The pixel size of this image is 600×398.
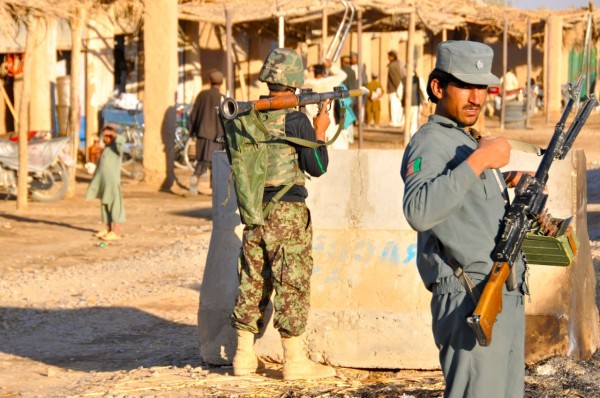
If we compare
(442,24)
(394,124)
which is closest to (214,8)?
(442,24)

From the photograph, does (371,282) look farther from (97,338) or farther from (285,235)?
(97,338)

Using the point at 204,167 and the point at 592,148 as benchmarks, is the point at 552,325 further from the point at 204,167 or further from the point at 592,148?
the point at 592,148

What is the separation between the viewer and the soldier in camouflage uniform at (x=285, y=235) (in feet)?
20.1

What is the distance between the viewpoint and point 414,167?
3.79 metres

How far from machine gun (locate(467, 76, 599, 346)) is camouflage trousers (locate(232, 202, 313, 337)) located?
7.32 ft

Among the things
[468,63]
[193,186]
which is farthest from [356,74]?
[468,63]

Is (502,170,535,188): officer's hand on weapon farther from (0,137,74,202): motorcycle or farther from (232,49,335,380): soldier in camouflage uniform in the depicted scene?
(0,137,74,202): motorcycle

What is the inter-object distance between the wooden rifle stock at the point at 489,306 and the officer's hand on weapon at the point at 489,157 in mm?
308

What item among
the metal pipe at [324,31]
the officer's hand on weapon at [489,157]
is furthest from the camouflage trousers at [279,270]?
the metal pipe at [324,31]

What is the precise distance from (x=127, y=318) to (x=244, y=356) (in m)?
2.79

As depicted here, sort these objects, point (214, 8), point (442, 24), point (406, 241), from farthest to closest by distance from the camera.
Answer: point (442, 24) → point (214, 8) → point (406, 241)

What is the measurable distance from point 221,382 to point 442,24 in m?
18.1

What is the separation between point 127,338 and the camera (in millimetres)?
8328

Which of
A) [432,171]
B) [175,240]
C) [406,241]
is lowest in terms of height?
[175,240]
